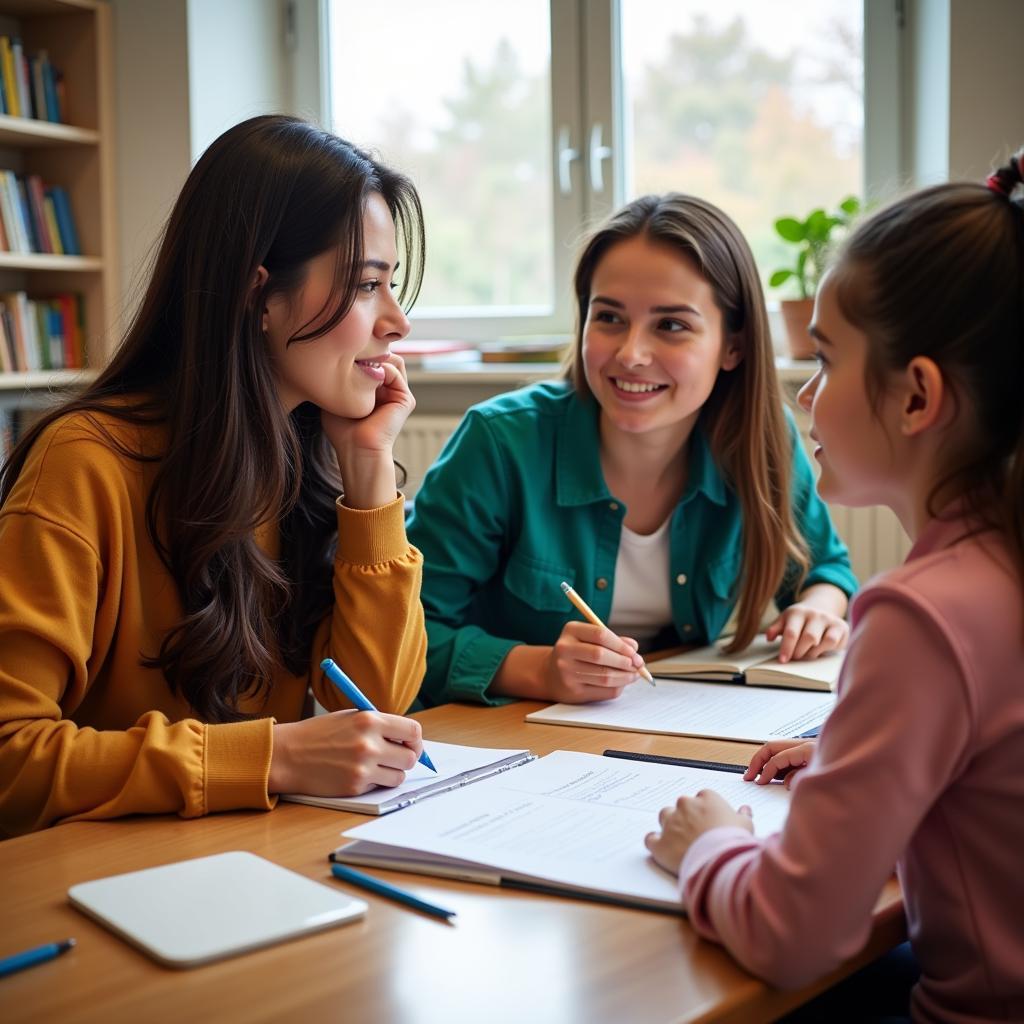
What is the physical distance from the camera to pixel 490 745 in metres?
1.35

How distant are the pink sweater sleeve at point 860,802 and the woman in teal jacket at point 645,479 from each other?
90 centimetres

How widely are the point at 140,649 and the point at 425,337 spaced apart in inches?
99.5

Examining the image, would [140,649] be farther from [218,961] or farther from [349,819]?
[218,961]

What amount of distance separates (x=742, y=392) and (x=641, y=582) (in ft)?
1.05

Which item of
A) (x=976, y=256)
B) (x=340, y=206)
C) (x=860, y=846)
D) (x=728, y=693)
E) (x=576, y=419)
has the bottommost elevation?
(x=728, y=693)

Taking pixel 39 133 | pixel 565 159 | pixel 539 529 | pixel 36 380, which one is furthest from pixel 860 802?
pixel 39 133

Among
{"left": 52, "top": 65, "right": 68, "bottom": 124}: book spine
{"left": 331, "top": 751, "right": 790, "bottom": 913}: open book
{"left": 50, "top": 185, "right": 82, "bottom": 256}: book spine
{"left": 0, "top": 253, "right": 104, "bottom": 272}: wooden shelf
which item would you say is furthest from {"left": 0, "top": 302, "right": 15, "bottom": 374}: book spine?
{"left": 331, "top": 751, "right": 790, "bottom": 913}: open book

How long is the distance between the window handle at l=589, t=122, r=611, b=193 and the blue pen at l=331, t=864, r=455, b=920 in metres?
2.64

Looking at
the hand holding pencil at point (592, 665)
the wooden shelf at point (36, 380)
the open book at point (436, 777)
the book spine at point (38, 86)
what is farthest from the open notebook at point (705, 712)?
the book spine at point (38, 86)

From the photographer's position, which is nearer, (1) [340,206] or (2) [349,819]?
(2) [349,819]

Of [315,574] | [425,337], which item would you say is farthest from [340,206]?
[425,337]

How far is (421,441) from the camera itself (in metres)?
3.42

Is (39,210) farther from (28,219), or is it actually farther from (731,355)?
(731,355)

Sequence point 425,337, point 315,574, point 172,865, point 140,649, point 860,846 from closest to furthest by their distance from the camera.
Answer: point 860,846
point 172,865
point 140,649
point 315,574
point 425,337
